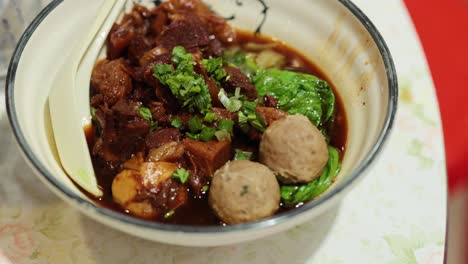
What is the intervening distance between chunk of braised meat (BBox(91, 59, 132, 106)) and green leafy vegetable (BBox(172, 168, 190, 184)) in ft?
1.59

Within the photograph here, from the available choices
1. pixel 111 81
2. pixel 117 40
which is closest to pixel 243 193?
pixel 111 81

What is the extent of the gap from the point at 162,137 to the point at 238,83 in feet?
1.36

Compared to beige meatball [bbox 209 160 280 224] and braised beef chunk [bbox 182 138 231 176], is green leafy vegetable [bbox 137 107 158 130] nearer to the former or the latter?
braised beef chunk [bbox 182 138 231 176]

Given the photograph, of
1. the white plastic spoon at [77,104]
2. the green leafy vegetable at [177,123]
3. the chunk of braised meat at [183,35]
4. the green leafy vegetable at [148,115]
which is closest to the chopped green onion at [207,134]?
the green leafy vegetable at [177,123]

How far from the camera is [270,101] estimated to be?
2221 millimetres

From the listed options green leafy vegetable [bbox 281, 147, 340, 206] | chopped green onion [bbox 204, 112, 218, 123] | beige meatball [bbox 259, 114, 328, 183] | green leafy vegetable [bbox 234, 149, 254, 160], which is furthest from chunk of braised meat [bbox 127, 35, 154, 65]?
green leafy vegetable [bbox 281, 147, 340, 206]

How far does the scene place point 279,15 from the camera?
2.55 metres

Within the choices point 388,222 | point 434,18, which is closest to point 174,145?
point 388,222

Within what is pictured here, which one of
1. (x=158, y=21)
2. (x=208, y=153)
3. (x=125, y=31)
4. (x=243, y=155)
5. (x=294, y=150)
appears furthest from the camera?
(x=158, y=21)

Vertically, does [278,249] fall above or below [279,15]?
below

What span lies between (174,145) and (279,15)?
38.6 inches

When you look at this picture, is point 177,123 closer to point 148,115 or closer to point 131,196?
point 148,115

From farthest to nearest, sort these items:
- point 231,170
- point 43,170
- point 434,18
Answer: point 434,18 < point 231,170 < point 43,170

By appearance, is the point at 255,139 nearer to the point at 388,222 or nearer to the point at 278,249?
the point at 278,249
